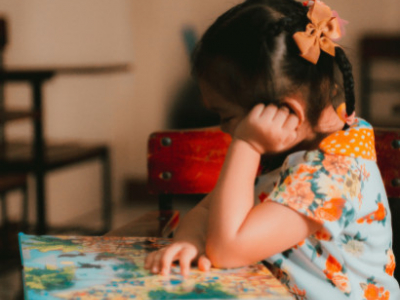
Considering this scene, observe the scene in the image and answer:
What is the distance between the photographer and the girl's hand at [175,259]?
604 millimetres

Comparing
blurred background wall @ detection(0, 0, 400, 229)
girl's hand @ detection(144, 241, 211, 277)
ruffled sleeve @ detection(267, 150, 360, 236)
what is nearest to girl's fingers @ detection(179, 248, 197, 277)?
girl's hand @ detection(144, 241, 211, 277)

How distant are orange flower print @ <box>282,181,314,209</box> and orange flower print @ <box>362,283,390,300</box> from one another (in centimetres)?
21

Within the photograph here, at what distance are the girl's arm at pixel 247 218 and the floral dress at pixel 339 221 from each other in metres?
0.02

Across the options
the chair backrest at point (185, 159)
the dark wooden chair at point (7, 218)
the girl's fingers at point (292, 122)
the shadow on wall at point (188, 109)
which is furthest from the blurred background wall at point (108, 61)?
the girl's fingers at point (292, 122)

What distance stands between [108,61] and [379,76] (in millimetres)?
1897

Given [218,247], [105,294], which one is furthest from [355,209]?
[105,294]

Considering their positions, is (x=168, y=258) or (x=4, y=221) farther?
(x=4, y=221)

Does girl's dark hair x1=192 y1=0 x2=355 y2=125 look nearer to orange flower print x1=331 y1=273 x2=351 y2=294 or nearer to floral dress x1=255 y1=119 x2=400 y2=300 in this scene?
floral dress x1=255 y1=119 x2=400 y2=300

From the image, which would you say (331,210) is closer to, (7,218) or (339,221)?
(339,221)

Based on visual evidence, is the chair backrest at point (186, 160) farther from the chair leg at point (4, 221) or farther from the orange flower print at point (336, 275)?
the chair leg at point (4, 221)

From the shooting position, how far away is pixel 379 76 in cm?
405

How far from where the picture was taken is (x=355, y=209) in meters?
0.74

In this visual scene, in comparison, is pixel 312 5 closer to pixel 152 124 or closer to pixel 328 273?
pixel 328 273

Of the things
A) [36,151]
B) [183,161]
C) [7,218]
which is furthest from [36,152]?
[183,161]
